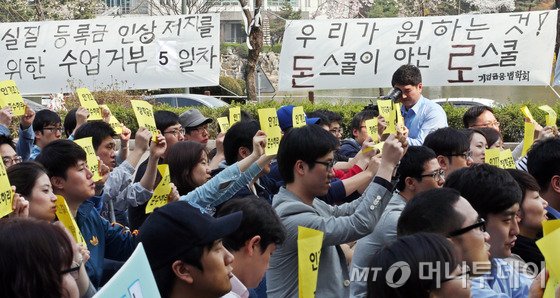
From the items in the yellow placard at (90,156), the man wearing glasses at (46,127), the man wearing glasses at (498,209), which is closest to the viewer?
the man wearing glasses at (498,209)

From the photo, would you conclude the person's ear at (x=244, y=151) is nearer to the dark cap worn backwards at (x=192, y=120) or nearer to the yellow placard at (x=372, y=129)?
the yellow placard at (x=372, y=129)

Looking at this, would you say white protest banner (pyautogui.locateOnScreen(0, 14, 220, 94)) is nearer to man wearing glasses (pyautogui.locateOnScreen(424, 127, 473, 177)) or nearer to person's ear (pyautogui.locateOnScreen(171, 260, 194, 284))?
man wearing glasses (pyautogui.locateOnScreen(424, 127, 473, 177))

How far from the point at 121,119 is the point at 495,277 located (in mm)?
11126

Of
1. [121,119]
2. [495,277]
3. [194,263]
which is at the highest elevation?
[194,263]

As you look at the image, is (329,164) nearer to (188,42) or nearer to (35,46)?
(188,42)

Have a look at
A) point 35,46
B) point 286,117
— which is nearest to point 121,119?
point 35,46

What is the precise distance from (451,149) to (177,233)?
9.98ft

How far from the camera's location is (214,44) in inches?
420

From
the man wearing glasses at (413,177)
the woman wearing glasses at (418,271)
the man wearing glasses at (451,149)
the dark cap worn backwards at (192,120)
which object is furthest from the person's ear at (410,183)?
the dark cap worn backwards at (192,120)

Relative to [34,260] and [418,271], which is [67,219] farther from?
[418,271]

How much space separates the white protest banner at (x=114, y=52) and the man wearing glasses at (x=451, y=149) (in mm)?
4896

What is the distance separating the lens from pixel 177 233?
3.18 m

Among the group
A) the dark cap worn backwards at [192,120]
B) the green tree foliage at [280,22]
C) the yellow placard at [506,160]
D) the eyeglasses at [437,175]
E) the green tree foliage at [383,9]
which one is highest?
the eyeglasses at [437,175]

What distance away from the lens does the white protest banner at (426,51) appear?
9883 mm
